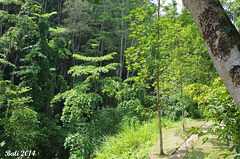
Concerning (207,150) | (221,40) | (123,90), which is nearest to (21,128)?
(123,90)

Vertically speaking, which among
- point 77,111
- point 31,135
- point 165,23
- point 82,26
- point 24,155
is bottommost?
point 24,155

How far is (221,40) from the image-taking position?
79 cm

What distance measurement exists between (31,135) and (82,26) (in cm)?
918

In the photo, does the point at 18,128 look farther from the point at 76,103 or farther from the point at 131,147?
the point at 131,147

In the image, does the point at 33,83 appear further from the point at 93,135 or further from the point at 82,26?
the point at 82,26

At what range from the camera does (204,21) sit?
0.86m

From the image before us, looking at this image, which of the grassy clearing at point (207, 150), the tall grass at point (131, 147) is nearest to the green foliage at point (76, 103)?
the tall grass at point (131, 147)

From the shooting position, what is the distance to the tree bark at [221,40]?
29.2 inches

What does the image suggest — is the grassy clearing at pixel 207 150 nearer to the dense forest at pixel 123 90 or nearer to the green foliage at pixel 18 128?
the dense forest at pixel 123 90

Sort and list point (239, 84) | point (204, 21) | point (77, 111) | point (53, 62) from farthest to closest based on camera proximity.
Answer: point (53, 62), point (77, 111), point (204, 21), point (239, 84)

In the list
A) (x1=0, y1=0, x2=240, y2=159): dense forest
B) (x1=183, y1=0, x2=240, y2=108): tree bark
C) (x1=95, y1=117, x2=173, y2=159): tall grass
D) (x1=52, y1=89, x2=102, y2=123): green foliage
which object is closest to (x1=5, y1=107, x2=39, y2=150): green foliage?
(x1=0, y1=0, x2=240, y2=159): dense forest

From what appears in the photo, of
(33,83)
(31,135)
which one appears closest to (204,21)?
(31,135)

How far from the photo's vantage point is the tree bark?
0.74m

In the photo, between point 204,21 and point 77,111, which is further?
point 77,111
